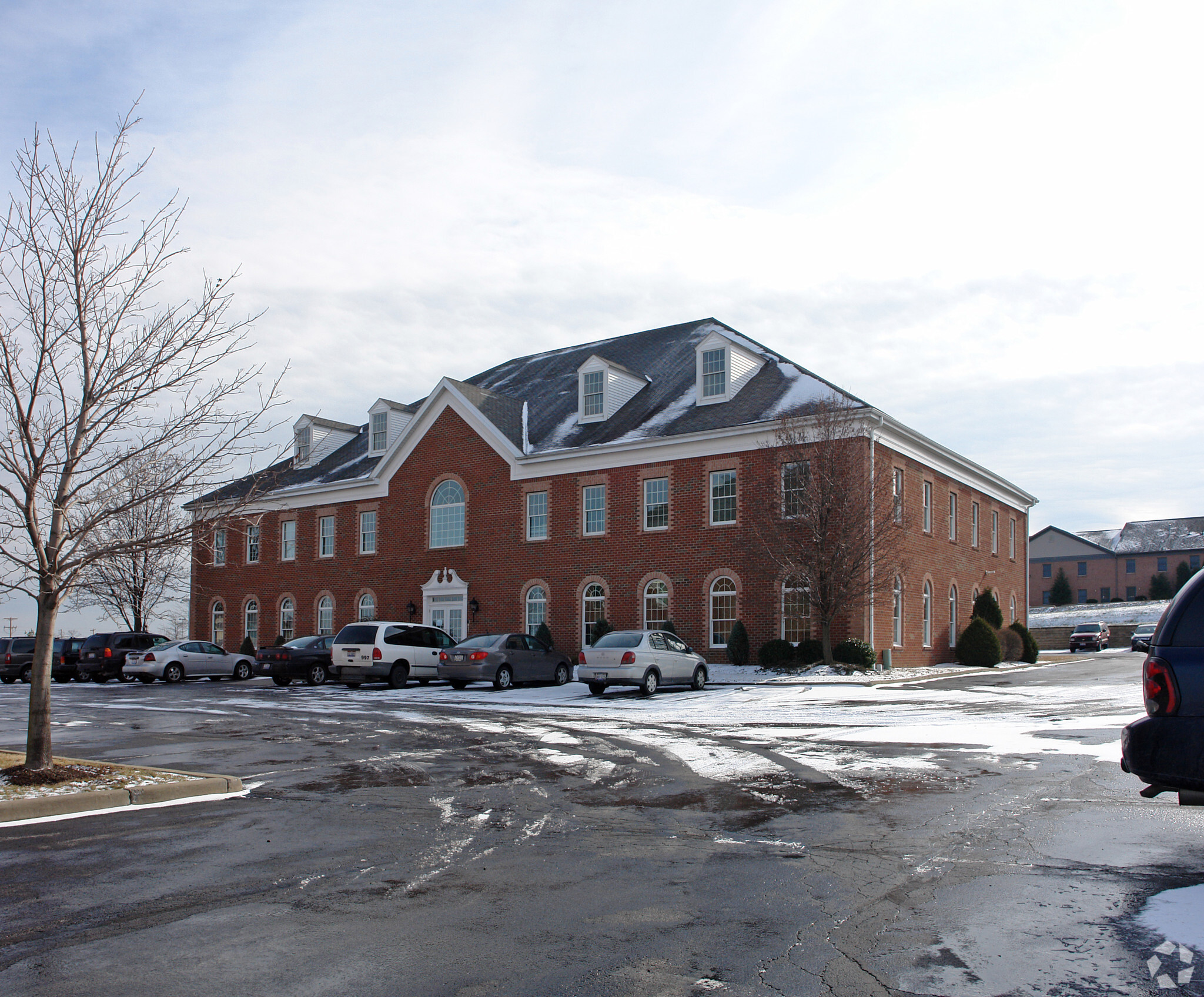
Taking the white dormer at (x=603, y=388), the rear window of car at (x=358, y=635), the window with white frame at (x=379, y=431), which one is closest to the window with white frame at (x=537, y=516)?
the white dormer at (x=603, y=388)

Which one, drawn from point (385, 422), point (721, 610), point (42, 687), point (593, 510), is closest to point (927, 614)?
point (721, 610)

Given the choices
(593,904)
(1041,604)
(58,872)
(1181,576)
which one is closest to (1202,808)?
(593,904)

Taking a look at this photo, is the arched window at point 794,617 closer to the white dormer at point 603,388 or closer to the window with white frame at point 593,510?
the window with white frame at point 593,510

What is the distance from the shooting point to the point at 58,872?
7168 millimetres

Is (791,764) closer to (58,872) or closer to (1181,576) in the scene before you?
(58,872)

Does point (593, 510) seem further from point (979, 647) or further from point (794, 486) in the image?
point (979, 647)

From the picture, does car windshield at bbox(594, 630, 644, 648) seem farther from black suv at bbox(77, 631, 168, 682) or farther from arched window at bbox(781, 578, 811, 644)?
black suv at bbox(77, 631, 168, 682)

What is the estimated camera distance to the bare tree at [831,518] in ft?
91.5

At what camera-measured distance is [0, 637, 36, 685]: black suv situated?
1471 inches

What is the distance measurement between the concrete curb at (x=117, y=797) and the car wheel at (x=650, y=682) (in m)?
13.7

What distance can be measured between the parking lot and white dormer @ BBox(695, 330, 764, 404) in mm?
19533

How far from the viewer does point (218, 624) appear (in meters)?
47.7

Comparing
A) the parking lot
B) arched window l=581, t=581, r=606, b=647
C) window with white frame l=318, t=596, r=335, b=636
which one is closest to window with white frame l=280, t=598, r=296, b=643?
window with white frame l=318, t=596, r=335, b=636

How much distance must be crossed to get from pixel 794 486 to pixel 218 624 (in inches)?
1166
